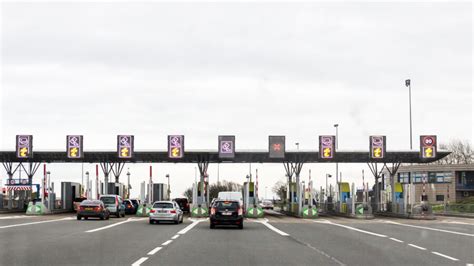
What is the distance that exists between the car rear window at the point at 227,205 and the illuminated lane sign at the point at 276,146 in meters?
22.1

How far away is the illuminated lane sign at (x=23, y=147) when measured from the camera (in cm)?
5262

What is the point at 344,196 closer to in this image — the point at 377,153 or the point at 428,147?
the point at 377,153

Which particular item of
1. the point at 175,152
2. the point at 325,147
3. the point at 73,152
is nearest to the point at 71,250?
the point at 175,152

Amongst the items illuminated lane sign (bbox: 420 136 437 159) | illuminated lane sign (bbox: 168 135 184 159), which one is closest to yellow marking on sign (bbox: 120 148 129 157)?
illuminated lane sign (bbox: 168 135 184 159)

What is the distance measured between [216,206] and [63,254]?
14931 millimetres

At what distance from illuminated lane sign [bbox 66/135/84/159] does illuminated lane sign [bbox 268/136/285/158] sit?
15357 mm

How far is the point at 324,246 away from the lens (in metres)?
19.6

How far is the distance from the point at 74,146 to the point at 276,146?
16.5 meters

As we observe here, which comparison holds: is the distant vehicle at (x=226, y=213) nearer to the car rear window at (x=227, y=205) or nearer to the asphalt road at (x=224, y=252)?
the car rear window at (x=227, y=205)

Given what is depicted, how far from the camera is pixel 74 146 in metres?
53.3

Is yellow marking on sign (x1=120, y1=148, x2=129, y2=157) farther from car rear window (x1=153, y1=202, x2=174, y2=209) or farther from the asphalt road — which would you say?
the asphalt road

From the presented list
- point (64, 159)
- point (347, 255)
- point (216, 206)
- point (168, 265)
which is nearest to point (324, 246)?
point (347, 255)

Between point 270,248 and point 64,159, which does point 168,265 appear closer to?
point 270,248

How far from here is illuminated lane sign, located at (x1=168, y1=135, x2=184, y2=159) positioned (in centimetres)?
5262
